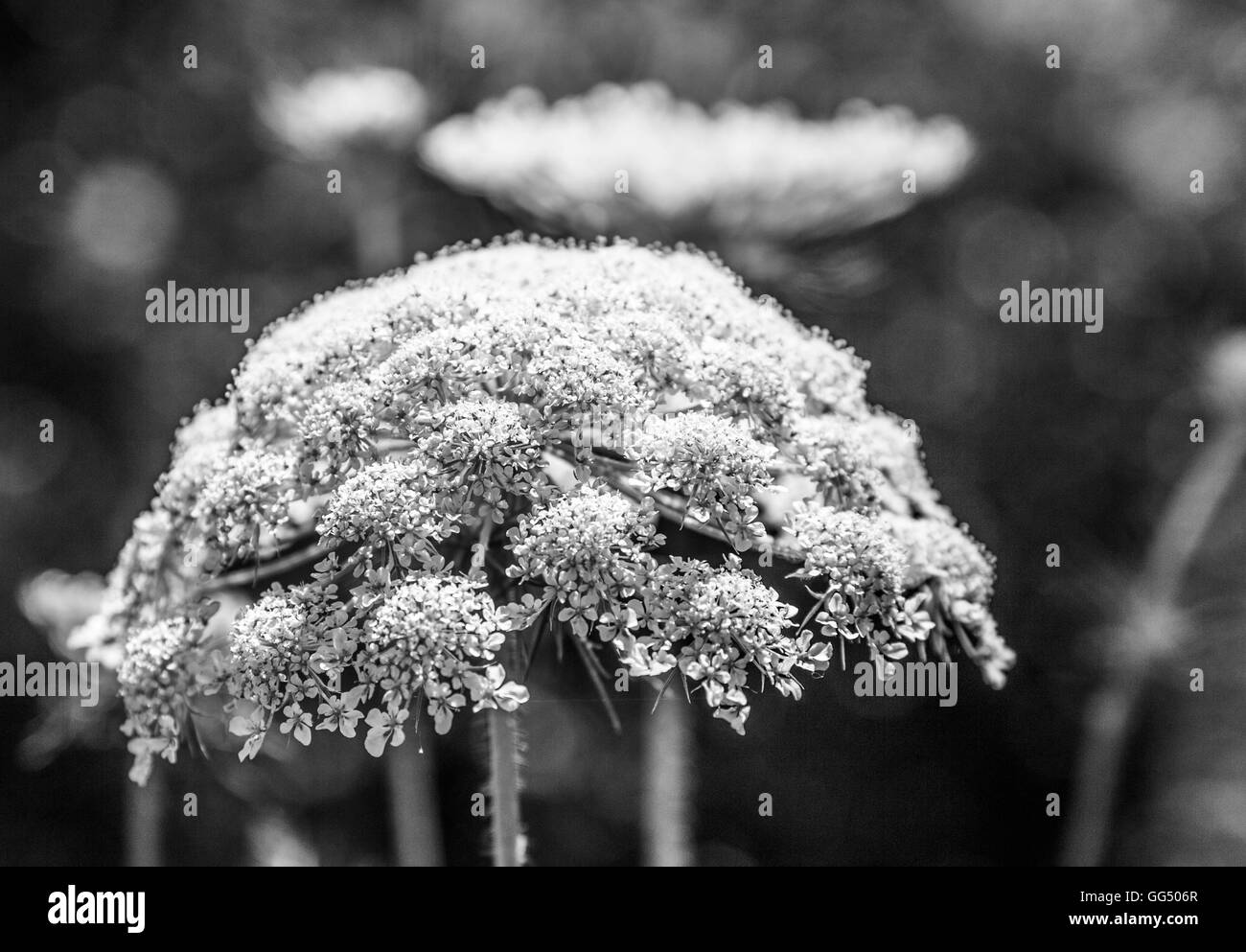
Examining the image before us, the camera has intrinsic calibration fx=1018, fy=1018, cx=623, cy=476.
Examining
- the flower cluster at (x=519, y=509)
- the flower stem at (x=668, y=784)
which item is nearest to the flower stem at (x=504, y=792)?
the flower cluster at (x=519, y=509)

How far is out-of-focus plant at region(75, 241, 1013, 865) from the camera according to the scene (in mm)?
1749

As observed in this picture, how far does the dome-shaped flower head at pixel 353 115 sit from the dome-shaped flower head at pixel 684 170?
0.39 meters

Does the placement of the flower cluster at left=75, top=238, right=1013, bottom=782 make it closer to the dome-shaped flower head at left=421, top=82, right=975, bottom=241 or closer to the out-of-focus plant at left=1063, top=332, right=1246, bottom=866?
the dome-shaped flower head at left=421, top=82, right=975, bottom=241

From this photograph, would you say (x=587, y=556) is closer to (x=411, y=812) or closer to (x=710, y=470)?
(x=710, y=470)

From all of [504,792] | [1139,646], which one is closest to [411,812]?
[504,792]

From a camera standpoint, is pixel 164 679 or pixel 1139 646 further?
pixel 1139 646

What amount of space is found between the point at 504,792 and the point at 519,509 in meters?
0.55

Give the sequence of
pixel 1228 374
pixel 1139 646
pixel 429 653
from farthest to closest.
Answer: pixel 1228 374 → pixel 1139 646 → pixel 429 653

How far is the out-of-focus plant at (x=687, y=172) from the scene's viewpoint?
12.1 feet

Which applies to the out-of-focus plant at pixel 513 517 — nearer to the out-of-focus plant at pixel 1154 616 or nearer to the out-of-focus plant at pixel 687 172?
the out-of-focus plant at pixel 687 172

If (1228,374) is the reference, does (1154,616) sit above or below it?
below

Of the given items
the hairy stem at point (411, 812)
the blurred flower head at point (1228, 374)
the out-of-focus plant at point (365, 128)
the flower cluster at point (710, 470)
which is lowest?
the hairy stem at point (411, 812)

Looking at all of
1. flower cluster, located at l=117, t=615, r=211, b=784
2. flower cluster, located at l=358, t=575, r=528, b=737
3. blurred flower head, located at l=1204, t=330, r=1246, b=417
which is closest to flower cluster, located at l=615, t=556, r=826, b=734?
flower cluster, located at l=358, t=575, r=528, b=737

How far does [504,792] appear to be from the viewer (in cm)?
199
